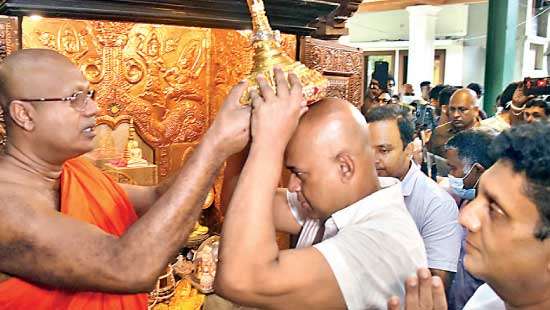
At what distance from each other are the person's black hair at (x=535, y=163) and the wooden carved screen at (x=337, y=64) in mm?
2105

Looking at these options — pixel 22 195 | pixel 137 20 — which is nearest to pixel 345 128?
pixel 22 195

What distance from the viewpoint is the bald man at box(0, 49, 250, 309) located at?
1.40m

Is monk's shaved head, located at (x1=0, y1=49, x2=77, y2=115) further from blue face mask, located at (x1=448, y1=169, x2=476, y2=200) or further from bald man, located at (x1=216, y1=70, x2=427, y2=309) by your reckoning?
blue face mask, located at (x1=448, y1=169, x2=476, y2=200)

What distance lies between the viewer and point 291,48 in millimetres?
3115

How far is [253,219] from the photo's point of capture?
1189 mm

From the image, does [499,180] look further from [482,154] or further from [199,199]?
[482,154]

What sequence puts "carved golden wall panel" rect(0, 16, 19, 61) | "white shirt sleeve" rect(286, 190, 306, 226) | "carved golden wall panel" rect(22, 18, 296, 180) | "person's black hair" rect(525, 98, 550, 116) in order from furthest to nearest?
"person's black hair" rect(525, 98, 550, 116)
"carved golden wall panel" rect(22, 18, 296, 180)
"carved golden wall panel" rect(0, 16, 19, 61)
"white shirt sleeve" rect(286, 190, 306, 226)

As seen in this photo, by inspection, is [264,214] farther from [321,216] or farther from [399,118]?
[399,118]

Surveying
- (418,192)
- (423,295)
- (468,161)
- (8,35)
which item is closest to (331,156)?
(423,295)

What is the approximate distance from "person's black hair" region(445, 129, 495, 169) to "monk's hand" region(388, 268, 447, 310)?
75.9 inches

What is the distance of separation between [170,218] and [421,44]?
36.6 ft

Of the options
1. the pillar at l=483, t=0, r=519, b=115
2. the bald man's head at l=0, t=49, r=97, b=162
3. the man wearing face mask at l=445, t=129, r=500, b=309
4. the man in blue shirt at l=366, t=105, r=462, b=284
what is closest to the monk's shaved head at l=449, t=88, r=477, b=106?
the man wearing face mask at l=445, t=129, r=500, b=309

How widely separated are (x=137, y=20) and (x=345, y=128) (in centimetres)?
155

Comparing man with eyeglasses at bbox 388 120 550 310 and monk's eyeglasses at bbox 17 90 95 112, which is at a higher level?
monk's eyeglasses at bbox 17 90 95 112
